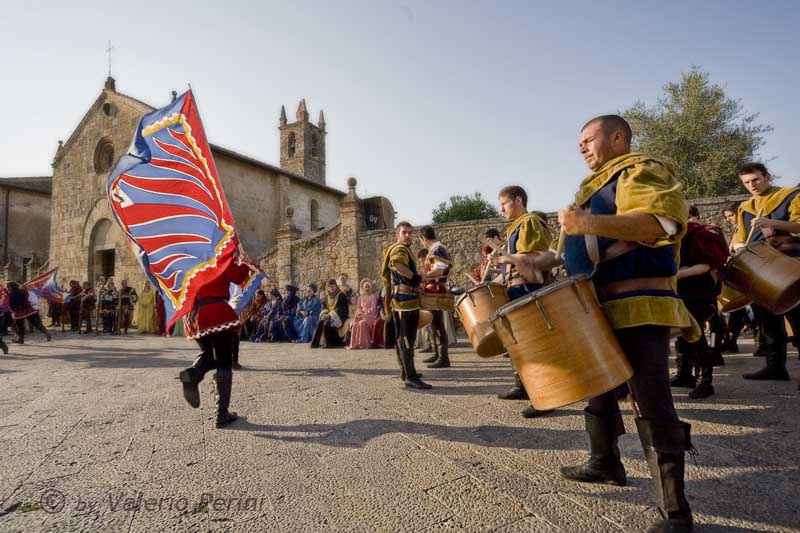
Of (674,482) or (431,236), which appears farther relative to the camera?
(431,236)

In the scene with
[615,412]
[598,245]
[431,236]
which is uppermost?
[431,236]

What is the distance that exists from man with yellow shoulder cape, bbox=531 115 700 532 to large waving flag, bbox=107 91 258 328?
3348mm

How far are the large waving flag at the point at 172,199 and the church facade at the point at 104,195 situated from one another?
16990 mm

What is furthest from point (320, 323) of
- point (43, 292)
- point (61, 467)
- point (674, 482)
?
point (43, 292)

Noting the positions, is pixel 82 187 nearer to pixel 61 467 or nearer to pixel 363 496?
pixel 61 467

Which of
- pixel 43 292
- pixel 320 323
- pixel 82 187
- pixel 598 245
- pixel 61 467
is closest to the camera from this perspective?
pixel 598 245

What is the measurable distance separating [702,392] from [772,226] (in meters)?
1.74

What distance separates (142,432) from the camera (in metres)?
3.66

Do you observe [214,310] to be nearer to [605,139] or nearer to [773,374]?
[605,139]

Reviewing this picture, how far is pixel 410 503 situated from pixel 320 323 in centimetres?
897

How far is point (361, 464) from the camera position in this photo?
111 inches

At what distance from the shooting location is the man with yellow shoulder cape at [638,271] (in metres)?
1.95

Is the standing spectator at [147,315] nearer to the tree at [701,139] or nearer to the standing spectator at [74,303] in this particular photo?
the standing spectator at [74,303]

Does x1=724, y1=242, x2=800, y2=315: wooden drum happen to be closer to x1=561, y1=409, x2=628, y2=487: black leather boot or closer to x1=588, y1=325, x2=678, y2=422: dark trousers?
x1=561, y1=409, x2=628, y2=487: black leather boot
